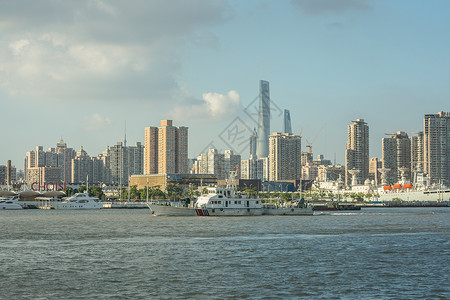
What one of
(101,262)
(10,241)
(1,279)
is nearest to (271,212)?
(10,241)

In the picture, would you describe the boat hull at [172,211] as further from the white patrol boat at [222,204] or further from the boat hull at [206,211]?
the white patrol boat at [222,204]

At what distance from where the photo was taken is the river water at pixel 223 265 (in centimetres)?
4066

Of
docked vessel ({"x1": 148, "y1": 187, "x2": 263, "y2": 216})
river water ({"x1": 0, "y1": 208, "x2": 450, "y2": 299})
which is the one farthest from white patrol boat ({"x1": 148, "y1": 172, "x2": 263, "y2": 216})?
river water ({"x1": 0, "y1": 208, "x2": 450, "y2": 299})

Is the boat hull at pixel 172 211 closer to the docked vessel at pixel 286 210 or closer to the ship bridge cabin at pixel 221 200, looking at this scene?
the ship bridge cabin at pixel 221 200

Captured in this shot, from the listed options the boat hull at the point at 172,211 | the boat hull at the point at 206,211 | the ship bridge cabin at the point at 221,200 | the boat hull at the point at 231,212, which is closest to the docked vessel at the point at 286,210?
the boat hull at the point at 206,211

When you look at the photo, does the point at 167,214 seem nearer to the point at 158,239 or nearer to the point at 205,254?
the point at 158,239

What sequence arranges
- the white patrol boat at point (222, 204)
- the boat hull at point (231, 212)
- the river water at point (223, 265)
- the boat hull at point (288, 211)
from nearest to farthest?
1. the river water at point (223, 265)
2. the boat hull at point (231, 212)
3. the white patrol boat at point (222, 204)
4. the boat hull at point (288, 211)

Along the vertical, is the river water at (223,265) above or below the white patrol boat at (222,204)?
below

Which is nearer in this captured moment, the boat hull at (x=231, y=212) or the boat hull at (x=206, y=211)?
the boat hull at (x=231, y=212)

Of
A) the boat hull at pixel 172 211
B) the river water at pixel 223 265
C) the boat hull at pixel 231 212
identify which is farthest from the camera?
the boat hull at pixel 172 211

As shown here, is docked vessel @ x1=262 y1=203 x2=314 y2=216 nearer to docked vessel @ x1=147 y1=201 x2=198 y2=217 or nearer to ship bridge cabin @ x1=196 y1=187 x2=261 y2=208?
ship bridge cabin @ x1=196 y1=187 x2=261 y2=208

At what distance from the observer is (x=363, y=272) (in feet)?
160

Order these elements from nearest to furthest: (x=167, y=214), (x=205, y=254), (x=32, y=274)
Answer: (x=32, y=274), (x=205, y=254), (x=167, y=214)

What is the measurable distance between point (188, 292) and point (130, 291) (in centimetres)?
377
